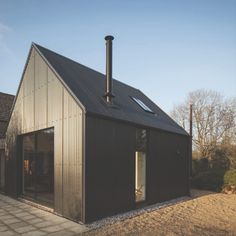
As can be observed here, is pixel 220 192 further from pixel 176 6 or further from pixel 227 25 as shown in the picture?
pixel 176 6

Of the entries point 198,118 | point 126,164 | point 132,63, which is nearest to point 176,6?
point 132,63

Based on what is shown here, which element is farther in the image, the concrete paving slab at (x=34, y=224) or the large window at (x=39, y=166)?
the large window at (x=39, y=166)

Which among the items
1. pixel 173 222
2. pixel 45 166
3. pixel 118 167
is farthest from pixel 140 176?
pixel 45 166

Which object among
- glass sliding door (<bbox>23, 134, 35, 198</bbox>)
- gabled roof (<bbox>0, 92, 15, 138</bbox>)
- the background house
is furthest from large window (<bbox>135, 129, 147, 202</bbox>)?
gabled roof (<bbox>0, 92, 15, 138</bbox>)

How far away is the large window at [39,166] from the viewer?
839 cm

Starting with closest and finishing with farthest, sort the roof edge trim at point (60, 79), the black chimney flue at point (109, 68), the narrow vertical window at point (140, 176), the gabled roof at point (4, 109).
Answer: the roof edge trim at point (60, 79)
the black chimney flue at point (109, 68)
the narrow vertical window at point (140, 176)
the gabled roof at point (4, 109)

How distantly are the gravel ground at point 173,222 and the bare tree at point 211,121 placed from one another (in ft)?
52.7

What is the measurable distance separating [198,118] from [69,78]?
2113 cm

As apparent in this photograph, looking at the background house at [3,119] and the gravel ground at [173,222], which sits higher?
Answer: the background house at [3,119]

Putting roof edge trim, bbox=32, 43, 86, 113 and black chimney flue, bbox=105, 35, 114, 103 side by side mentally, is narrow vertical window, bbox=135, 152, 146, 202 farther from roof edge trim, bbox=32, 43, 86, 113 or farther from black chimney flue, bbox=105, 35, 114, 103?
roof edge trim, bbox=32, 43, 86, 113

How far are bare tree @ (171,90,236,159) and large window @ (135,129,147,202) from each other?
647 inches

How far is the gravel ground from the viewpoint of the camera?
19.6 feet

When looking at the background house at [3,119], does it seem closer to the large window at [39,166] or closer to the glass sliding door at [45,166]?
the large window at [39,166]

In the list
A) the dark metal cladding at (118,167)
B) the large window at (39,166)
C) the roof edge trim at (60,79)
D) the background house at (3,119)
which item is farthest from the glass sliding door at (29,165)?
the dark metal cladding at (118,167)
